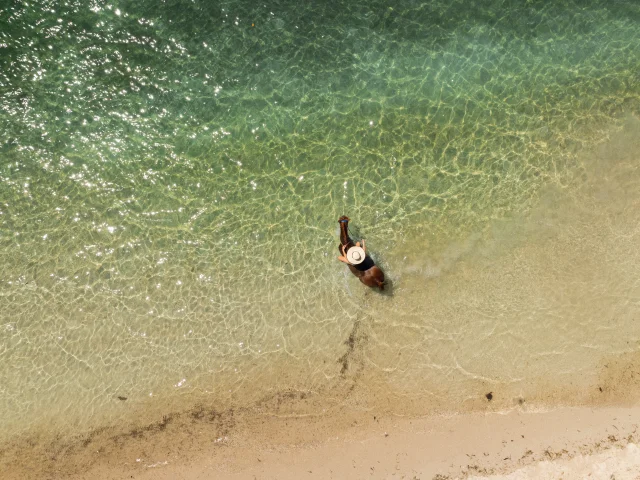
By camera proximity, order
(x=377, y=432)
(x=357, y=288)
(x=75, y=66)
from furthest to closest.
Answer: (x=75, y=66) < (x=357, y=288) < (x=377, y=432)

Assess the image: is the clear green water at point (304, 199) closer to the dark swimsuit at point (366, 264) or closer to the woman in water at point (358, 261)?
the woman in water at point (358, 261)

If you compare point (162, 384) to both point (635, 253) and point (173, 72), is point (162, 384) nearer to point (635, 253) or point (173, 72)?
point (173, 72)

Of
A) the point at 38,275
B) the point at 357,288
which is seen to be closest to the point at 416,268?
the point at 357,288

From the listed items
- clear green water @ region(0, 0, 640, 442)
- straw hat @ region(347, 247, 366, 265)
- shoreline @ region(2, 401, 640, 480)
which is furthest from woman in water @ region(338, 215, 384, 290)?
shoreline @ region(2, 401, 640, 480)

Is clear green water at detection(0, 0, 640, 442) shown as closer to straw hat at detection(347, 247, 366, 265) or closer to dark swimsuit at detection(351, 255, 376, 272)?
dark swimsuit at detection(351, 255, 376, 272)

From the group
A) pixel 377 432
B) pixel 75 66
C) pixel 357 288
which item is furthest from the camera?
pixel 75 66

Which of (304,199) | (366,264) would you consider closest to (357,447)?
(366,264)

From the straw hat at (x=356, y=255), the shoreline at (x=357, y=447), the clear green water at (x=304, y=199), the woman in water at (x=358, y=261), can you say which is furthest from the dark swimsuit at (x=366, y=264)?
the shoreline at (x=357, y=447)
